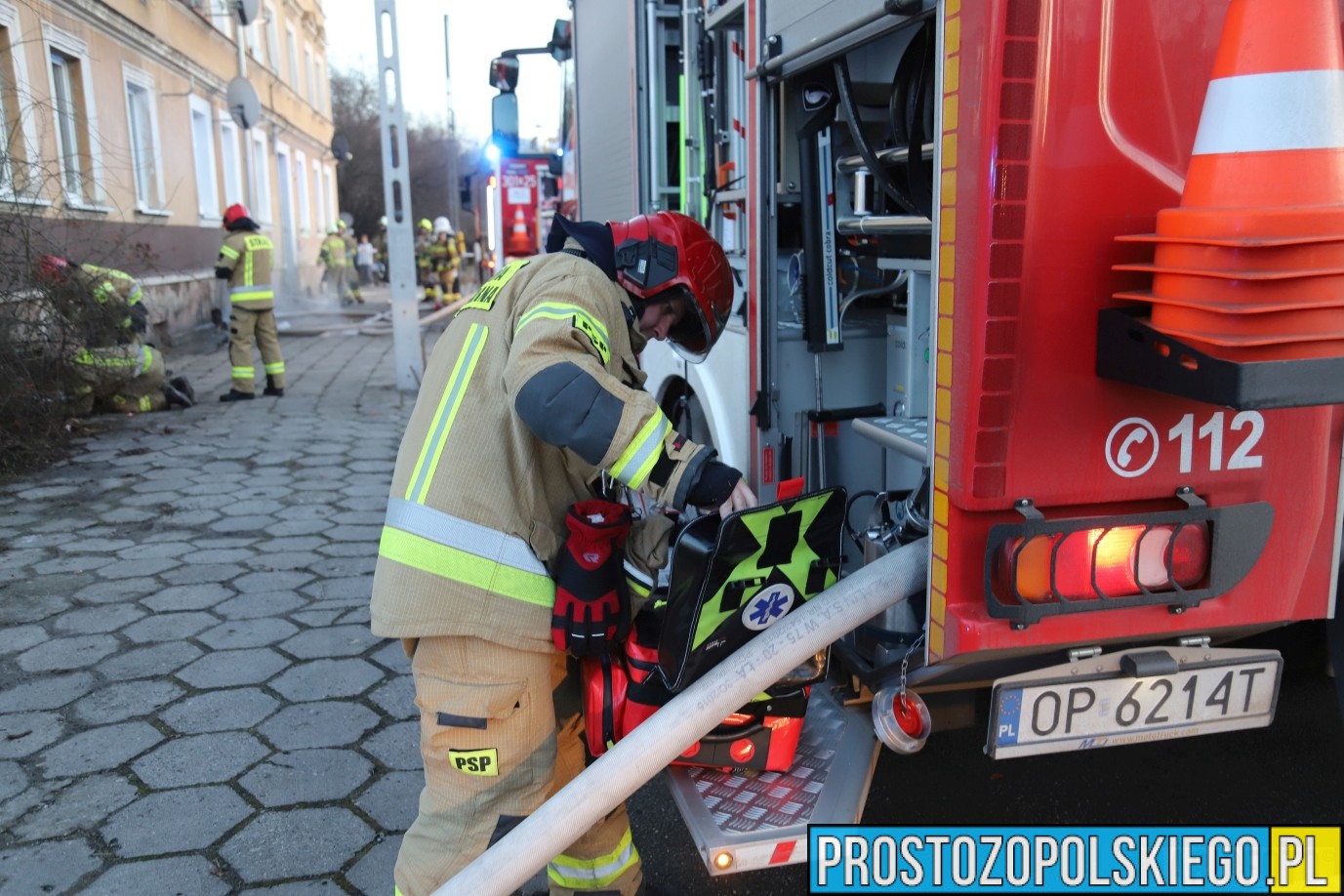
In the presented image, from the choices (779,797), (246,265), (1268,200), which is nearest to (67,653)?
(779,797)

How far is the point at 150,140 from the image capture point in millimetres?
13484

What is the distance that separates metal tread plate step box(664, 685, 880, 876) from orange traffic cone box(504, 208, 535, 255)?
13.9 meters

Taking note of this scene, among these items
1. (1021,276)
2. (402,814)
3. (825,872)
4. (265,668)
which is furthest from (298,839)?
(1021,276)

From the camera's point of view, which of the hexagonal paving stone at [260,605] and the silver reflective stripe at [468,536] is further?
the hexagonal paving stone at [260,605]

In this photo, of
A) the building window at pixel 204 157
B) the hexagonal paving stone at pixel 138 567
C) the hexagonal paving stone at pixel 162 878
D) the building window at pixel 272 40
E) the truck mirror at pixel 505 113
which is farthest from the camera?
the building window at pixel 272 40

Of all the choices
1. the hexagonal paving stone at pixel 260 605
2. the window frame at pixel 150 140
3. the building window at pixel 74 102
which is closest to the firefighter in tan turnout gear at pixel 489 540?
the hexagonal paving stone at pixel 260 605

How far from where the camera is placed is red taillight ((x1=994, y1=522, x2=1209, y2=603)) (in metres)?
1.66

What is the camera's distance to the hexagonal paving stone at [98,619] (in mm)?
3945

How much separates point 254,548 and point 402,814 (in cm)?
257

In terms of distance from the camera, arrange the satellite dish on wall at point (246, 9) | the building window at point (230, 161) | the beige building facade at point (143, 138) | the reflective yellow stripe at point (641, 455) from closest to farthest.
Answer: the reflective yellow stripe at point (641, 455) < the beige building facade at point (143, 138) < the satellite dish on wall at point (246, 9) < the building window at point (230, 161)

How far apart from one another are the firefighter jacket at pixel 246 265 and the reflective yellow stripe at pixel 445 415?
307 inches

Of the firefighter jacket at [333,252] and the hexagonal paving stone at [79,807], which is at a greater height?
the firefighter jacket at [333,252]

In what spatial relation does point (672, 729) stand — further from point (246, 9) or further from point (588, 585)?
point (246, 9)

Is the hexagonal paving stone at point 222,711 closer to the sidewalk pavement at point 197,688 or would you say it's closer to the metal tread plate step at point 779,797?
the sidewalk pavement at point 197,688
